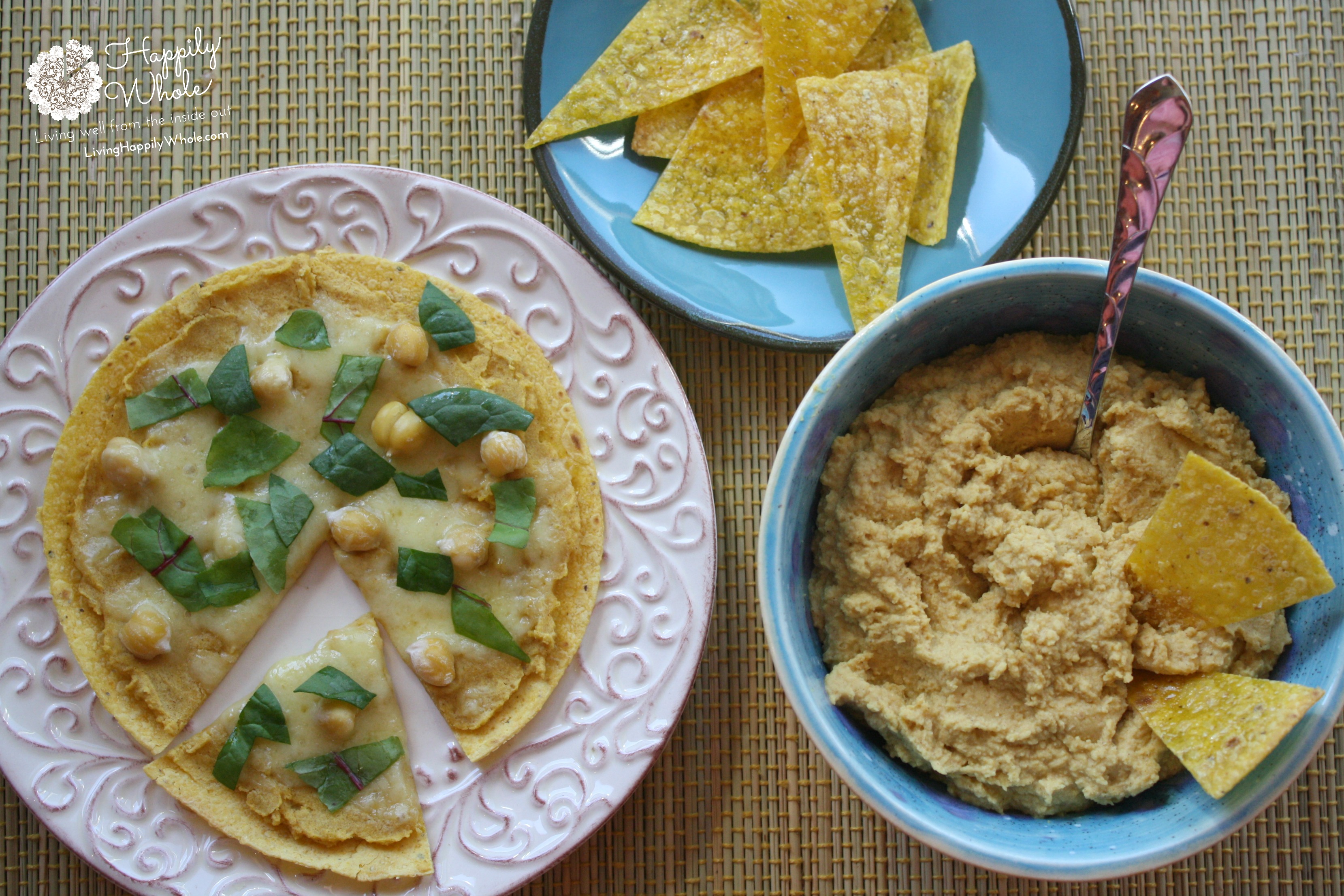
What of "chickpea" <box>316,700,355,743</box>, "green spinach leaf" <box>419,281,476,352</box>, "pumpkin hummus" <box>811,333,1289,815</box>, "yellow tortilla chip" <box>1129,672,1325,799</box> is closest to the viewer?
"yellow tortilla chip" <box>1129,672,1325,799</box>

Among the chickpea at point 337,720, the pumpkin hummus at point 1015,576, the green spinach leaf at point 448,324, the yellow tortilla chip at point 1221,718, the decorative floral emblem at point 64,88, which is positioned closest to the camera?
the yellow tortilla chip at point 1221,718

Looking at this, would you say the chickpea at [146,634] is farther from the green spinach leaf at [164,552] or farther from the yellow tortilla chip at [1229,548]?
the yellow tortilla chip at [1229,548]

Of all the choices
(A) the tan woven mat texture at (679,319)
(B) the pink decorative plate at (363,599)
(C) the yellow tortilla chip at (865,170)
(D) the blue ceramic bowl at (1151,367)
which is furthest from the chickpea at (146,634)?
(C) the yellow tortilla chip at (865,170)

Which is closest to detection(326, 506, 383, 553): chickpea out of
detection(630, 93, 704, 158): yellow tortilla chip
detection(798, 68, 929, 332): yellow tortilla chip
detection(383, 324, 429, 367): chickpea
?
detection(383, 324, 429, 367): chickpea

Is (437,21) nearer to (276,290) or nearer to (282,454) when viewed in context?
(276,290)

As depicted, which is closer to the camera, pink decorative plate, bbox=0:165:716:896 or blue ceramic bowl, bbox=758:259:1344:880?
blue ceramic bowl, bbox=758:259:1344:880

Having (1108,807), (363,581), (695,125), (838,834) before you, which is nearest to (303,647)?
(363,581)

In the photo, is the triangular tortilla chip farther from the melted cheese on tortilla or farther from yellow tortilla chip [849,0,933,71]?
yellow tortilla chip [849,0,933,71]
